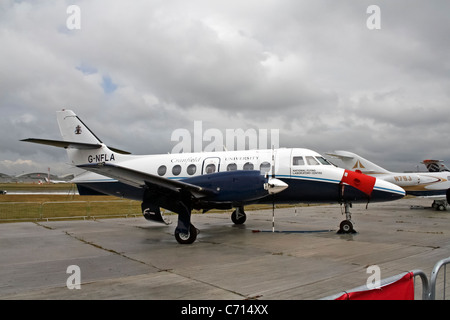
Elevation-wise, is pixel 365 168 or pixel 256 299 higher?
pixel 365 168

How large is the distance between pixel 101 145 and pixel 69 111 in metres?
2.48

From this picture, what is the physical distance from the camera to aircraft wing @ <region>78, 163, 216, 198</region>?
9445 millimetres

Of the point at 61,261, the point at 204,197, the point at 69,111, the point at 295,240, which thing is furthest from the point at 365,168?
the point at 61,261

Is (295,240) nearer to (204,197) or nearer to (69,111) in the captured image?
(204,197)

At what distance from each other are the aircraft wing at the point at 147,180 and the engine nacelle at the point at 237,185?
0.74ft

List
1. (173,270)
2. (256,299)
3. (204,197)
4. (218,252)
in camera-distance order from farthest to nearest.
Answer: (204,197) < (218,252) < (173,270) < (256,299)

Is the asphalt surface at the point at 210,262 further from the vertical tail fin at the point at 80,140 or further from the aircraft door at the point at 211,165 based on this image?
the vertical tail fin at the point at 80,140

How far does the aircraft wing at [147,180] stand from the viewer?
9.45 meters

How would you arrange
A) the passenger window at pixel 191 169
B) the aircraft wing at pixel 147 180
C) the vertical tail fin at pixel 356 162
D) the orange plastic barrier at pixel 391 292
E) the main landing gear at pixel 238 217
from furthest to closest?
the vertical tail fin at pixel 356 162 < the main landing gear at pixel 238 217 < the passenger window at pixel 191 169 < the aircraft wing at pixel 147 180 < the orange plastic barrier at pixel 391 292

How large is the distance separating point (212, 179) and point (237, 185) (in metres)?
0.90

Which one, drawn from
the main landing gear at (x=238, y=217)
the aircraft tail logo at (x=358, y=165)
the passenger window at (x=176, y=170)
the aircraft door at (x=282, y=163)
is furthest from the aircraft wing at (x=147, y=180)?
the aircraft tail logo at (x=358, y=165)

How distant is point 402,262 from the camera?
7512 mm

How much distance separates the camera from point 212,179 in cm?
1036
